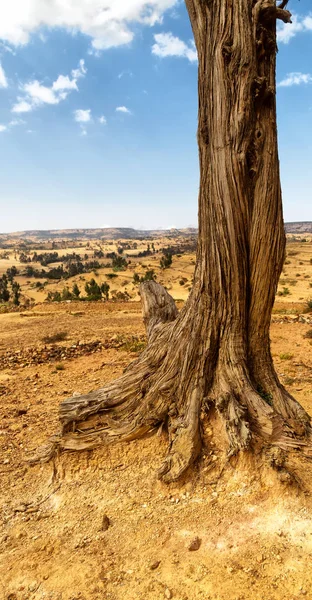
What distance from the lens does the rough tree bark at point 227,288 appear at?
12.0 ft

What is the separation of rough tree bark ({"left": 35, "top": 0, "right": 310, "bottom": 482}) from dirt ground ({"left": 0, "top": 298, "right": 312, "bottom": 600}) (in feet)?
0.75

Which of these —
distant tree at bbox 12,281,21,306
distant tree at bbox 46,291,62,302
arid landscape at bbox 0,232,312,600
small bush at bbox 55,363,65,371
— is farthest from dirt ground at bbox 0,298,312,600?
distant tree at bbox 12,281,21,306

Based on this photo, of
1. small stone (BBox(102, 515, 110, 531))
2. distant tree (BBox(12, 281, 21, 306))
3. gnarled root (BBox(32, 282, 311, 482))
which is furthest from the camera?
distant tree (BBox(12, 281, 21, 306))

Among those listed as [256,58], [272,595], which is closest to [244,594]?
[272,595]

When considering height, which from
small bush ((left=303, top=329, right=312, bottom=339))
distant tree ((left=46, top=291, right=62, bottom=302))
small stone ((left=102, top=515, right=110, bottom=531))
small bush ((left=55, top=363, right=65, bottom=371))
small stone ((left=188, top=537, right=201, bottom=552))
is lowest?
distant tree ((left=46, top=291, right=62, bottom=302))

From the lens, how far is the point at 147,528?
313 cm

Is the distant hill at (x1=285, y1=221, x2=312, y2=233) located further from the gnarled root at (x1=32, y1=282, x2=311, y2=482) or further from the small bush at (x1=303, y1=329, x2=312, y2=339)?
the gnarled root at (x1=32, y1=282, x2=311, y2=482)

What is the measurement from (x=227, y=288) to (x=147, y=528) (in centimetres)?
225

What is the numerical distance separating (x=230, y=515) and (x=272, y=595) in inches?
27.6

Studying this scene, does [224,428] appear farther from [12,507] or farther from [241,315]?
[12,507]

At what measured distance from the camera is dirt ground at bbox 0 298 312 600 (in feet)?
8.53

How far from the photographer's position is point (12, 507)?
3.74m

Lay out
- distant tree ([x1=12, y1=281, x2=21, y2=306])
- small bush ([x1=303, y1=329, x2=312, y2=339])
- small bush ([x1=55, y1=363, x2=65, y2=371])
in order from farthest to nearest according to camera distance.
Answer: distant tree ([x1=12, y1=281, x2=21, y2=306])
small bush ([x1=303, y1=329, x2=312, y2=339])
small bush ([x1=55, y1=363, x2=65, y2=371])

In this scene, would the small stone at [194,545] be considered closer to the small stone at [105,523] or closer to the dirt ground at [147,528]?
the dirt ground at [147,528]
